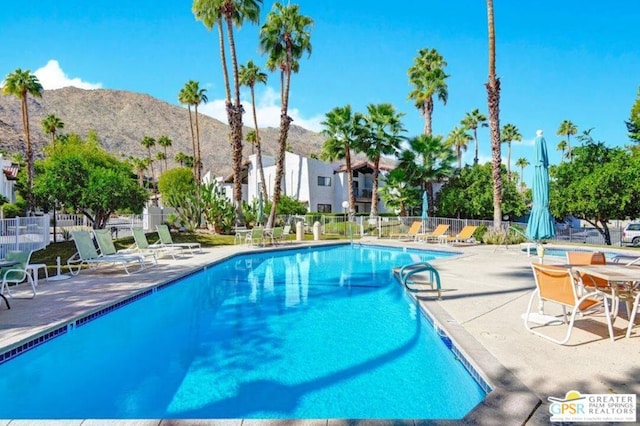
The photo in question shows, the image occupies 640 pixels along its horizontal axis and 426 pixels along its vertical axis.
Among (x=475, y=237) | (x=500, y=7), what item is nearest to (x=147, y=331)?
(x=475, y=237)

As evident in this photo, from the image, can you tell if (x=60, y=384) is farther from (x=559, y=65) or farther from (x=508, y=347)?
(x=559, y=65)

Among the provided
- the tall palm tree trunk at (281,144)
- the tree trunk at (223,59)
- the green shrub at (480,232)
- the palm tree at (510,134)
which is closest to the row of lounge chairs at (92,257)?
the tall palm tree trunk at (281,144)

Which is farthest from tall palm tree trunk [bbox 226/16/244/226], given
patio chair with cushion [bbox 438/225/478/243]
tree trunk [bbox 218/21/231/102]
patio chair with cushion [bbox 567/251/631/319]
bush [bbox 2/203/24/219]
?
bush [bbox 2/203/24/219]

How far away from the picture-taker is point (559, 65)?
2067cm

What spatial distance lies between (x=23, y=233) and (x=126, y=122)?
123 m

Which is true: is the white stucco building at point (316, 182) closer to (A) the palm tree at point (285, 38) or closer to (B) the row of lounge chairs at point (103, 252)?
(A) the palm tree at point (285, 38)

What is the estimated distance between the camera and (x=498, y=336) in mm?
4922

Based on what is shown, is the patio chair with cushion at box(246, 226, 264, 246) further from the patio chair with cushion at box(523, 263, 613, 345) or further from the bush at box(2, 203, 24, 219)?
the bush at box(2, 203, 24, 219)

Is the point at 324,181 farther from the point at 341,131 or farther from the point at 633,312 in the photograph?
the point at 633,312

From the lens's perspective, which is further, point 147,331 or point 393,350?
point 147,331

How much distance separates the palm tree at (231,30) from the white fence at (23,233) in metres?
10.5

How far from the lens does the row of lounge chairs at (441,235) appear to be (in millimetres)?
18781

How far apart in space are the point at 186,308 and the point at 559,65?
22725 mm

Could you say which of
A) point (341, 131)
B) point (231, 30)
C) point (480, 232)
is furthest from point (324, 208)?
point (231, 30)
